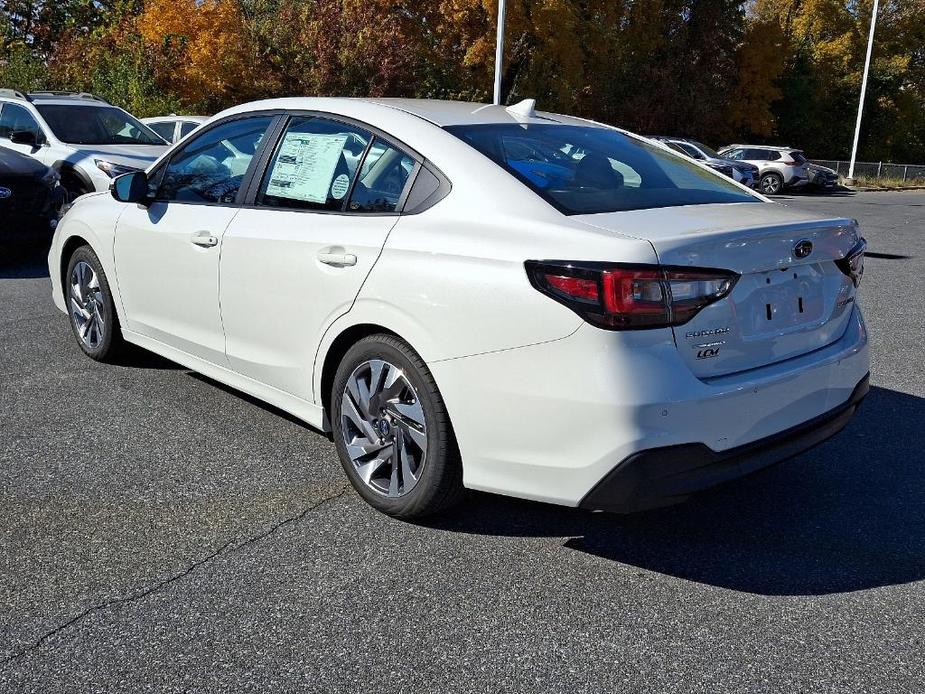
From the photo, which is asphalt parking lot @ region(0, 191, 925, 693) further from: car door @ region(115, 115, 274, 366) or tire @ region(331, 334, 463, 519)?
car door @ region(115, 115, 274, 366)

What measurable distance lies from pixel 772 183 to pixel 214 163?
2979 centimetres

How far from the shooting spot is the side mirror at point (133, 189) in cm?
502

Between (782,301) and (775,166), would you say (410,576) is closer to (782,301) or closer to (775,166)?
(782,301)

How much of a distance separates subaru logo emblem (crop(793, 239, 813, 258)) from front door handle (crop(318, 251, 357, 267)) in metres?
1.64

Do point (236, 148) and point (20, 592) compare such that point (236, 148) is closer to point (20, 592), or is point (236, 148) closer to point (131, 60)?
point (20, 592)

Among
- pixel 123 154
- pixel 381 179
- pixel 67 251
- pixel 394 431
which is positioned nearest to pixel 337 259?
pixel 381 179

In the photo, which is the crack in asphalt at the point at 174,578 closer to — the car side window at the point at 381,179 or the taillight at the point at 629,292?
the car side window at the point at 381,179

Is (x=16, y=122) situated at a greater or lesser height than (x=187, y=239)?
greater

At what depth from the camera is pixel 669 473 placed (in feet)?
10.3

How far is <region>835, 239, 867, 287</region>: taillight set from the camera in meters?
3.75

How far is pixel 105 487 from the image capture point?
412 cm

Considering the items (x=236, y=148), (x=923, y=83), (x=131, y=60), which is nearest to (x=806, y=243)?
(x=236, y=148)

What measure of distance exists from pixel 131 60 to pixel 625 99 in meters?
21.5

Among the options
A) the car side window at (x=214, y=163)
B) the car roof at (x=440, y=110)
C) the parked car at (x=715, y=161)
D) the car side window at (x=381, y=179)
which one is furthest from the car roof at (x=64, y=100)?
the parked car at (x=715, y=161)
